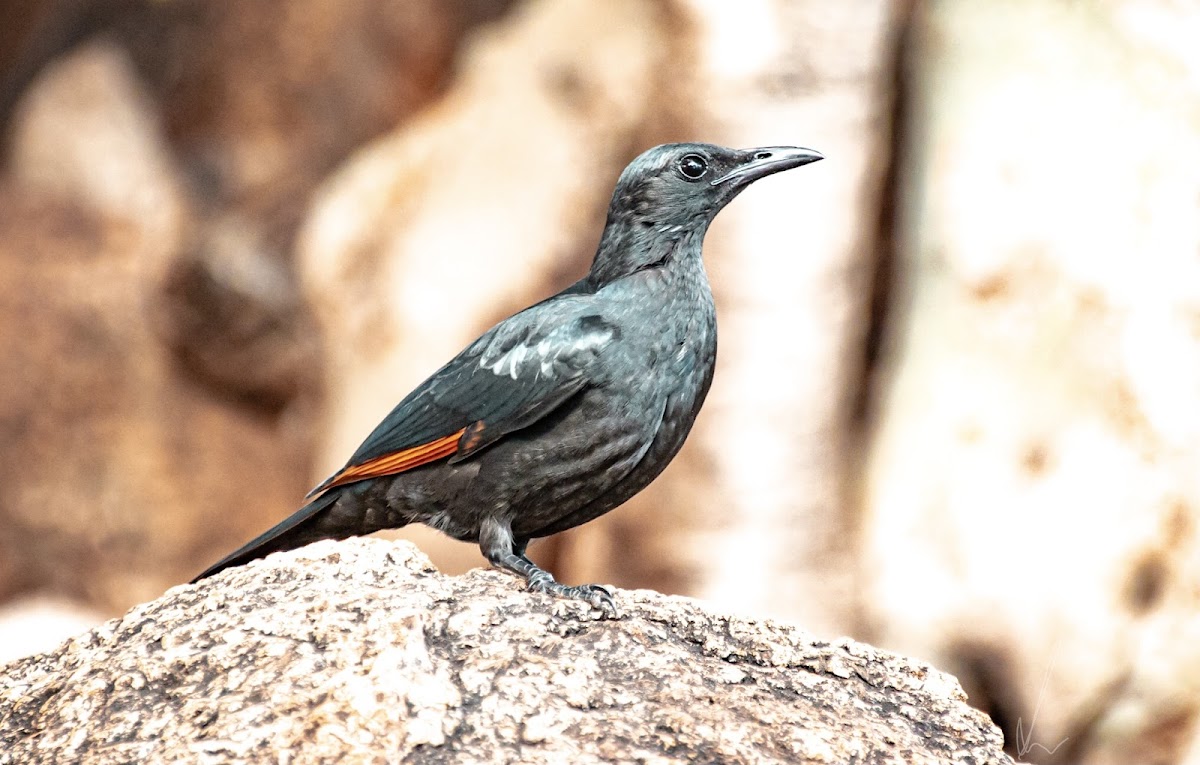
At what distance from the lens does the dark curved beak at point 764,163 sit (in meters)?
4.39

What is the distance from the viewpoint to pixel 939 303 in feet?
25.6

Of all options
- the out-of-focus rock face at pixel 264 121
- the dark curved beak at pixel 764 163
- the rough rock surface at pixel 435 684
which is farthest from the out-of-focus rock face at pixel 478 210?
the rough rock surface at pixel 435 684

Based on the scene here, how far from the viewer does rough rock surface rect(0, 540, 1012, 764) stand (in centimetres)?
292

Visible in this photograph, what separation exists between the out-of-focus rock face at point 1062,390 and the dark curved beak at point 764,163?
3.40 m

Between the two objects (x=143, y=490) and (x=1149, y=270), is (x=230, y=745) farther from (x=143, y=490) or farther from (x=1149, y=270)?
(x=143, y=490)

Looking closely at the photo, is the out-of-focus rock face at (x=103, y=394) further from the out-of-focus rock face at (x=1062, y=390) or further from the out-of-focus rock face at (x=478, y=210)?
the out-of-focus rock face at (x=1062, y=390)

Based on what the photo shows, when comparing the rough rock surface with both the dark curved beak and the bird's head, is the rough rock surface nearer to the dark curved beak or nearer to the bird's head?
the bird's head

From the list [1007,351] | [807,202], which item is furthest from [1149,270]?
[807,202]

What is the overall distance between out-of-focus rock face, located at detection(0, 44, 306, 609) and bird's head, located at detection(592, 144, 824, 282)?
798 centimetres

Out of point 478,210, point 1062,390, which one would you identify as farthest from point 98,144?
point 1062,390

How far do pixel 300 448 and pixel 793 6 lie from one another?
6.46m

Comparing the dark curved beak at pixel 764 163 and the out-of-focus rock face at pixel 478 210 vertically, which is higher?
the out-of-focus rock face at pixel 478 210

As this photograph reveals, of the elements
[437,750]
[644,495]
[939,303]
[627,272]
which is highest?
[939,303]

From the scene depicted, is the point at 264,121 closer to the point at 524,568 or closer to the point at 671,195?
the point at 671,195
